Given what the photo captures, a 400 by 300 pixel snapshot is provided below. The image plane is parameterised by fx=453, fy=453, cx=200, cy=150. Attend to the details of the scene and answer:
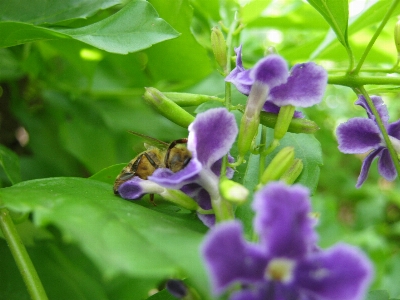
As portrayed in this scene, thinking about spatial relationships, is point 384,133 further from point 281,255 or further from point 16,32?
point 16,32

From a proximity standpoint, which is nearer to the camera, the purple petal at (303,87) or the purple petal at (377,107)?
the purple petal at (303,87)

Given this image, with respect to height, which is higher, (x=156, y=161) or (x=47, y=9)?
(x=47, y=9)

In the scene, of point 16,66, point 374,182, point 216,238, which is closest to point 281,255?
point 216,238

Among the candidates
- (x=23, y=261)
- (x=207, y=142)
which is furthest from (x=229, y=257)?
(x=23, y=261)

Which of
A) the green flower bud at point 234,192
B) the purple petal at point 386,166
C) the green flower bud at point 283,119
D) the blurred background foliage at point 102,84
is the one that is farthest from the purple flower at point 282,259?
the blurred background foliage at point 102,84

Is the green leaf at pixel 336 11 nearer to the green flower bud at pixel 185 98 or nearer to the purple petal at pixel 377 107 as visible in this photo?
the purple petal at pixel 377 107

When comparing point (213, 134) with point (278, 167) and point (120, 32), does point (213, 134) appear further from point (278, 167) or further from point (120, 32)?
point (120, 32)
